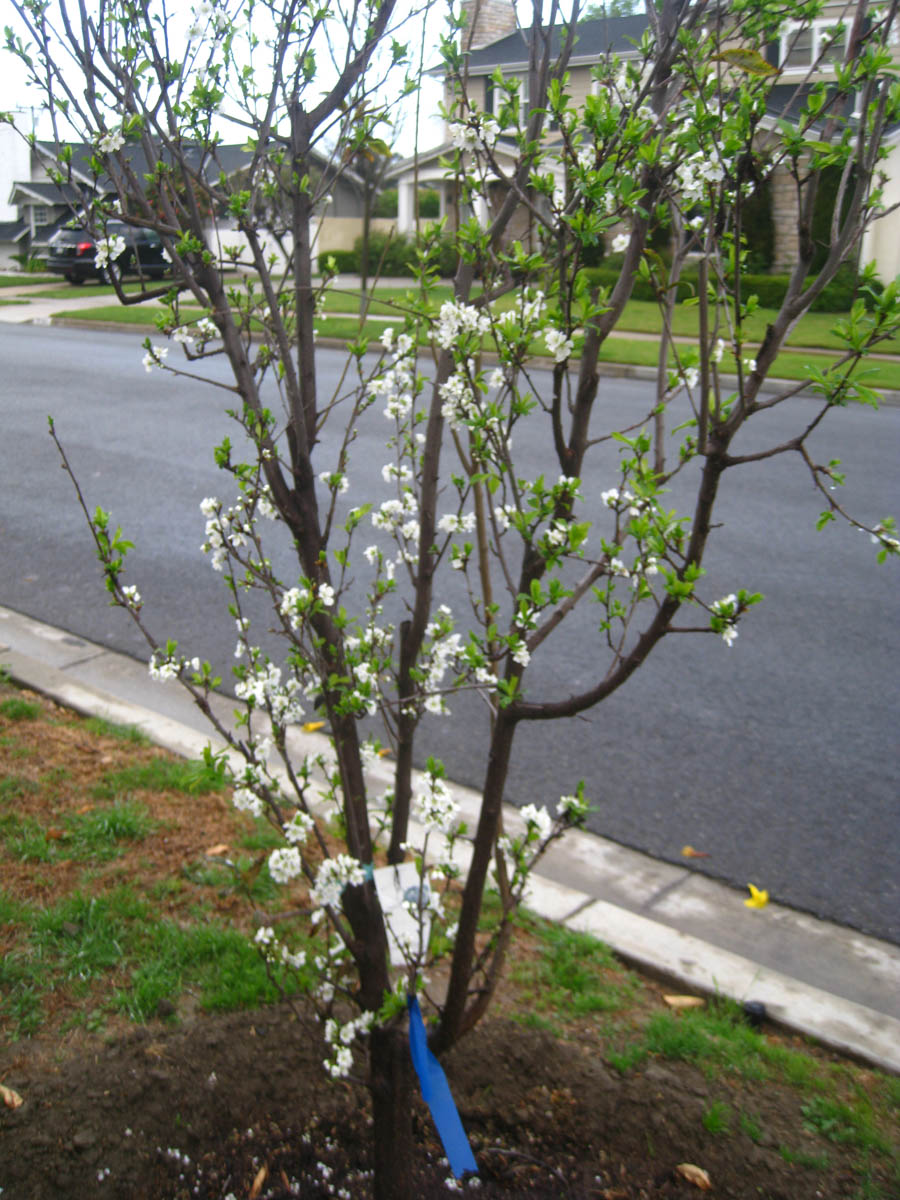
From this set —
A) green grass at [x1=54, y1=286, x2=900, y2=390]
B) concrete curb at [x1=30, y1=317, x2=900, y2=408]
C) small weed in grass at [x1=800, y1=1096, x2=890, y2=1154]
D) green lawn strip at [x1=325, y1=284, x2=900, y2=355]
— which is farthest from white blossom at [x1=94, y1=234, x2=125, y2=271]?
green lawn strip at [x1=325, y1=284, x2=900, y2=355]

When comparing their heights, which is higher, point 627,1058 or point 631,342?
point 627,1058

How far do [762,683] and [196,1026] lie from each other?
3.37m

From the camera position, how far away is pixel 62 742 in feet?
14.4

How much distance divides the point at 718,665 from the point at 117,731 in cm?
286

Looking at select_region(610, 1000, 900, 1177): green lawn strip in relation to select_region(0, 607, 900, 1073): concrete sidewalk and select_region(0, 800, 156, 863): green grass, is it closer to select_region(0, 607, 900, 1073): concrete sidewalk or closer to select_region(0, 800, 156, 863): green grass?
select_region(0, 607, 900, 1073): concrete sidewalk

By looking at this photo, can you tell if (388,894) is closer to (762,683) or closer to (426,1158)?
(426,1158)

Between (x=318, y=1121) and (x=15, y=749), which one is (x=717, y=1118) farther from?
(x=15, y=749)

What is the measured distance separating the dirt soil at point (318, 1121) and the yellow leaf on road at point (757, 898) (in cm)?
98

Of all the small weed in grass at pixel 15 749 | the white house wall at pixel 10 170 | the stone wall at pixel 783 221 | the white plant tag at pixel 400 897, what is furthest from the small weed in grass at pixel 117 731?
the white house wall at pixel 10 170

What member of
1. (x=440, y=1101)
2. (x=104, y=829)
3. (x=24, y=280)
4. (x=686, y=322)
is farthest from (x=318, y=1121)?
(x=24, y=280)

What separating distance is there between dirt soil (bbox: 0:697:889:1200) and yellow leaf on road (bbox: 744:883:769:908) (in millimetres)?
983

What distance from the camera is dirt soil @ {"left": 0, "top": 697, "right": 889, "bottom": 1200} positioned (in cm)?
229

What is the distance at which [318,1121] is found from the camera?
8.10ft

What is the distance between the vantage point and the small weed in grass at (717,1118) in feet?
7.90
